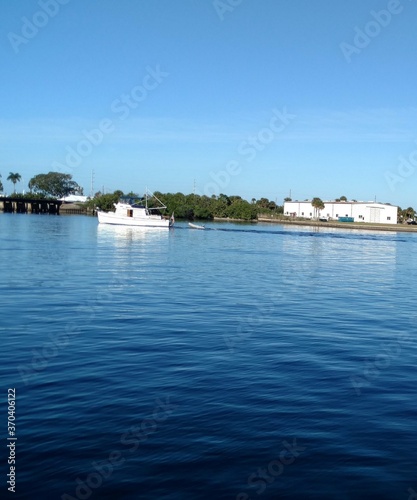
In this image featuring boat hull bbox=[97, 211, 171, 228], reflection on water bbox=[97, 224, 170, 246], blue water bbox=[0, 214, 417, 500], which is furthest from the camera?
boat hull bbox=[97, 211, 171, 228]

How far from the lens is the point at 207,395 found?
12.3m

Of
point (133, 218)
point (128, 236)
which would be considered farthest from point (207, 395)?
point (133, 218)

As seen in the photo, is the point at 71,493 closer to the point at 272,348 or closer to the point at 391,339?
the point at 272,348

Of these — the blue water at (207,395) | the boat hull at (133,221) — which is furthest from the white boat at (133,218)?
the blue water at (207,395)

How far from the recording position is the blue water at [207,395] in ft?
28.3

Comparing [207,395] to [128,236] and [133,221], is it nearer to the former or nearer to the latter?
[128,236]

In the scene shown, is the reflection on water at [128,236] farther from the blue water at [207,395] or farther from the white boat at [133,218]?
the blue water at [207,395]

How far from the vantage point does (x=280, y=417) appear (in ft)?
36.7

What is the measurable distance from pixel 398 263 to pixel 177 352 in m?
43.4

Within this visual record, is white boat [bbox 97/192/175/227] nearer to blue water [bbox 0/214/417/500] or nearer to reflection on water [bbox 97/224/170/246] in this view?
reflection on water [bbox 97/224/170/246]

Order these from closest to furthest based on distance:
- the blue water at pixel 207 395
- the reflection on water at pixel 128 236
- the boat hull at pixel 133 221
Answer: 1. the blue water at pixel 207 395
2. the reflection on water at pixel 128 236
3. the boat hull at pixel 133 221

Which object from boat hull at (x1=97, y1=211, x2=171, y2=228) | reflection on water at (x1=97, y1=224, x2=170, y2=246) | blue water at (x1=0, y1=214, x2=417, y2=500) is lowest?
blue water at (x1=0, y1=214, x2=417, y2=500)

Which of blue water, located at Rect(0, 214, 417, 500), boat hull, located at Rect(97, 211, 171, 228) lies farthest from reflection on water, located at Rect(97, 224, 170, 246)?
blue water, located at Rect(0, 214, 417, 500)

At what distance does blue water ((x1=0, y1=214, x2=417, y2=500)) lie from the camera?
8.63m
